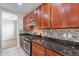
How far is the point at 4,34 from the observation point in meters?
2.71

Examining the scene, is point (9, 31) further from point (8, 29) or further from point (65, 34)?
point (65, 34)

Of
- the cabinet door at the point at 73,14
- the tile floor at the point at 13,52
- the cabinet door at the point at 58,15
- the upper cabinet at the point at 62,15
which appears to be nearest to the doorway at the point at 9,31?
the tile floor at the point at 13,52

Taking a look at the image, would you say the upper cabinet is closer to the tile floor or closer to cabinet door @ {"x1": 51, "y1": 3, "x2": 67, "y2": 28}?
cabinet door @ {"x1": 51, "y1": 3, "x2": 67, "y2": 28}

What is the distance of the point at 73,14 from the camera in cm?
171

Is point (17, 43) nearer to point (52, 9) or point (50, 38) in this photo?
point (50, 38)

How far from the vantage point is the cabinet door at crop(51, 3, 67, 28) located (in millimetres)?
1965

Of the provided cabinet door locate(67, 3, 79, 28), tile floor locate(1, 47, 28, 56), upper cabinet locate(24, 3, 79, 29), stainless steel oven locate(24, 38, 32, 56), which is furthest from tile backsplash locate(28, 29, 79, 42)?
tile floor locate(1, 47, 28, 56)

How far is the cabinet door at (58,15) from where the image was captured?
6.45ft

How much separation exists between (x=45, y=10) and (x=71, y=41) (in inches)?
42.5

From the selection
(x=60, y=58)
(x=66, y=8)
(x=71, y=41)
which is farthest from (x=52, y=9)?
(x=60, y=58)

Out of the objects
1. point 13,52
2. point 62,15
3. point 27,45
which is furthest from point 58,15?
point 27,45

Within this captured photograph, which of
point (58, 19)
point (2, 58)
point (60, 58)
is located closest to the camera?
point (60, 58)

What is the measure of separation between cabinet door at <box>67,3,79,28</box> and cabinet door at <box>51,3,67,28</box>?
14 cm

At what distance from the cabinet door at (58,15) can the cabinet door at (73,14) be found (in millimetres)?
136
